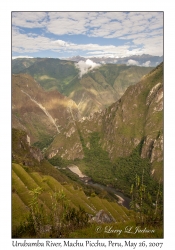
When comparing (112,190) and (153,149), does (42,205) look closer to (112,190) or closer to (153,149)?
(112,190)

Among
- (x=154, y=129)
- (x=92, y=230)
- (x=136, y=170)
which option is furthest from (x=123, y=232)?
(x=154, y=129)

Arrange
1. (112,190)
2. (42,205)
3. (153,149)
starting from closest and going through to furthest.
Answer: (42,205), (112,190), (153,149)

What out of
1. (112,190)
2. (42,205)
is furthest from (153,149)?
(42,205)

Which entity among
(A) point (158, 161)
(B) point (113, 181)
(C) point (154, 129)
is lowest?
(B) point (113, 181)

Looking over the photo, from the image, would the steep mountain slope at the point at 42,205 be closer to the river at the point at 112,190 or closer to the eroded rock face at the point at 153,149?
the river at the point at 112,190

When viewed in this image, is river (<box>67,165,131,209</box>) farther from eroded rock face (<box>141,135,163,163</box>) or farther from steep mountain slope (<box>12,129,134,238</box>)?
steep mountain slope (<box>12,129,134,238</box>)

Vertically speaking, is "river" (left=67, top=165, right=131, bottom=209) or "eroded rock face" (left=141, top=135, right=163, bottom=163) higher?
"eroded rock face" (left=141, top=135, right=163, bottom=163)

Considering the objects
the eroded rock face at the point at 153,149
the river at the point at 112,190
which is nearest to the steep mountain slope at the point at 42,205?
the river at the point at 112,190

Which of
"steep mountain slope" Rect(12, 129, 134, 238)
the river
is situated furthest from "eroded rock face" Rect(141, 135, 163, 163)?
"steep mountain slope" Rect(12, 129, 134, 238)
